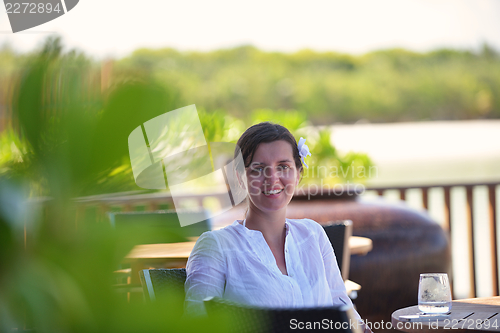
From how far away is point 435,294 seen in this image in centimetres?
164

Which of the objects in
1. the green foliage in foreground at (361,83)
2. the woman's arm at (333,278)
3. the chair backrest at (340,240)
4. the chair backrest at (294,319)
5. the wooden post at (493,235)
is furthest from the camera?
the green foliage in foreground at (361,83)

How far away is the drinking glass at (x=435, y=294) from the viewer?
5.37 ft

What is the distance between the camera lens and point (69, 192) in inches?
13.4

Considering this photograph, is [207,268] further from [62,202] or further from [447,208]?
[447,208]

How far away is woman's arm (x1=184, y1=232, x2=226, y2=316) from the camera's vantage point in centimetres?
150

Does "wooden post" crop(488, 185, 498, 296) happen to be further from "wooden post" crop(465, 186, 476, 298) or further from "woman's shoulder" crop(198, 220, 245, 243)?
"woman's shoulder" crop(198, 220, 245, 243)

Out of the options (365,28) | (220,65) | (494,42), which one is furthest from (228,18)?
(494,42)

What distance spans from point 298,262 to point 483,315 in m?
0.60

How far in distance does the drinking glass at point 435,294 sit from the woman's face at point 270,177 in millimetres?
533

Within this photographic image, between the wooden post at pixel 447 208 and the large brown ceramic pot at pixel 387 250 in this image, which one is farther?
the wooden post at pixel 447 208

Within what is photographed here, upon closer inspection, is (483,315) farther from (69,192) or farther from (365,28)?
(365,28)

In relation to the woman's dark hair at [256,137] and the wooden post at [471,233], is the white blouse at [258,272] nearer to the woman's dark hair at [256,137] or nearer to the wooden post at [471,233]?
the woman's dark hair at [256,137]

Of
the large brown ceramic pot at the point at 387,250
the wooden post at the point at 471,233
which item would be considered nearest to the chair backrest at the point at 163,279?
the large brown ceramic pot at the point at 387,250

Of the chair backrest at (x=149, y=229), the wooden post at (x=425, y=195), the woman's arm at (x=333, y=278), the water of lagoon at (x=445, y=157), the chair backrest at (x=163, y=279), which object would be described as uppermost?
the chair backrest at (x=149, y=229)
